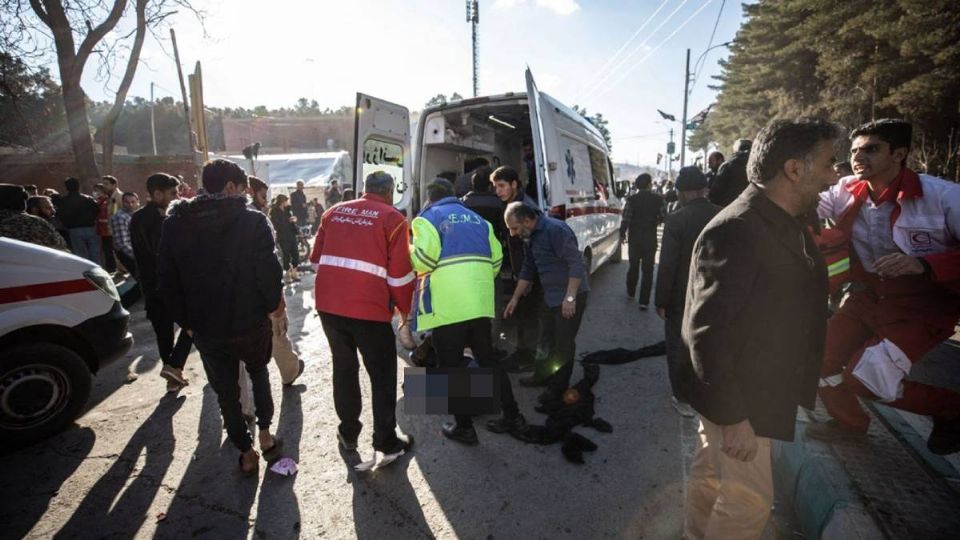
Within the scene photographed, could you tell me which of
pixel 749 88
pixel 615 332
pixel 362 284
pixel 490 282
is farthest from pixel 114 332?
pixel 749 88

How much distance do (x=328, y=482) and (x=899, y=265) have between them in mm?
3362

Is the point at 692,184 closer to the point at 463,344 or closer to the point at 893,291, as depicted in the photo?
the point at 893,291

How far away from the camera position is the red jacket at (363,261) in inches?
106

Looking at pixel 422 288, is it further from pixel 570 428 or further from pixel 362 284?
pixel 570 428

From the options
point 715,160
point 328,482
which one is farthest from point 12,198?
point 715,160

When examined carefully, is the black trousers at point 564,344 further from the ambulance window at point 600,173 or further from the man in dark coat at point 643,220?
the ambulance window at point 600,173

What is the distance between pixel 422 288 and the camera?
10.0 feet

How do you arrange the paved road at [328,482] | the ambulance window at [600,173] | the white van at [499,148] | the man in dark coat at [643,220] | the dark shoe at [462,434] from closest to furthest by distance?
1. the paved road at [328,482]
2. the dark shoe at [462,434]
3. the white van at [499,148]
4. the man in dark coat at [643,220]
5. the ambulance window at [600,173]

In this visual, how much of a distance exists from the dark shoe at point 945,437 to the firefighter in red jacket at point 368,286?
2.99 meters

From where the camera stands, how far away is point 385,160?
220 inches

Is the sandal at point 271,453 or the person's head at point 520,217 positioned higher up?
the person's head at point 520,217

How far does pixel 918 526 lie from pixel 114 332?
5285mm

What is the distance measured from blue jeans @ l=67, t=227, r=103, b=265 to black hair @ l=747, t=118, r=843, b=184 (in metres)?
10.1

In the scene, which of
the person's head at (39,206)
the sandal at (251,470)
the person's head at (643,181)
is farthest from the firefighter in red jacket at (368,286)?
the person's head at (39,206)
